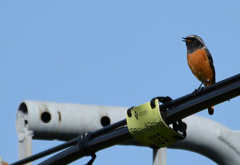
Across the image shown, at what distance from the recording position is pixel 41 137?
6.82 meters

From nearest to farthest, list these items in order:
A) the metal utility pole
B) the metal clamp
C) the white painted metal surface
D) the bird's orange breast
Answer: the metal utility pole < the metal clamp < the white painted metal surface < the bird's orange breast

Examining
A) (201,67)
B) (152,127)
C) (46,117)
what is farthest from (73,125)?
(152,127)

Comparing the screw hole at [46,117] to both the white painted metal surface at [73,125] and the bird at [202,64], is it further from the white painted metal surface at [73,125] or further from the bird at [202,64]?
the bird at [202,64]

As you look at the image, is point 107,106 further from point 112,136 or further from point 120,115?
point 112,136

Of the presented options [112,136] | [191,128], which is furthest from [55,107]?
[112,136]

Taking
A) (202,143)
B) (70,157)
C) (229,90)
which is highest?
(202,143)

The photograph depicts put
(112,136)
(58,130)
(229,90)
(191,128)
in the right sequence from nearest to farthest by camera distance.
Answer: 1. (229,90)
2. (112,136)
3. (58,130)
4. (191,128)

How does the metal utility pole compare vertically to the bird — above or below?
below

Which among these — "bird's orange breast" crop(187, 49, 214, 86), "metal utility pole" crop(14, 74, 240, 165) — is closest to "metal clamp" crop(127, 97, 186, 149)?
"metal utility pole" crop(14, 74, 240, 165)

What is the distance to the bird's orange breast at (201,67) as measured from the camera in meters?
8.08

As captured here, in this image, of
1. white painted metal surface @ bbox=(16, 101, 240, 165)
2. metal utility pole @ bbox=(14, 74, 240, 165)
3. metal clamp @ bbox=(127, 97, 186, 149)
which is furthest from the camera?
white painted metal surface @ bbox=(16, 101, 240, 165)

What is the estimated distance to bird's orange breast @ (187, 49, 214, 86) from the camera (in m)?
8.08

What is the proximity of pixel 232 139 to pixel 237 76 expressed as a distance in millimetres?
4071

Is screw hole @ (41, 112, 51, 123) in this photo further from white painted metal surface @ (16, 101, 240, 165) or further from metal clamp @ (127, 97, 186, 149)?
metal clamp @ (127, 97, 186, 149)
